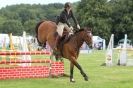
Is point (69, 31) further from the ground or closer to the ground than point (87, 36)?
further from the ground

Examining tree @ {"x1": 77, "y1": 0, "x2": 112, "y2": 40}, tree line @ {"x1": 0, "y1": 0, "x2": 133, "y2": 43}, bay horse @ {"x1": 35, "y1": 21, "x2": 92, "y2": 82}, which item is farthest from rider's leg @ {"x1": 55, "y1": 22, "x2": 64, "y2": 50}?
tree @ {"x1": 77, "y1": 0, "x2": 112, "y2": 40}

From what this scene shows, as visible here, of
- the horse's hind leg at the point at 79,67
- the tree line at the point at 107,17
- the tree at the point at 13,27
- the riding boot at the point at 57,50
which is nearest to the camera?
the horse's hind leg at the point at 79,67

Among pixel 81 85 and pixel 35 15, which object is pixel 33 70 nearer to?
pixel 81 85

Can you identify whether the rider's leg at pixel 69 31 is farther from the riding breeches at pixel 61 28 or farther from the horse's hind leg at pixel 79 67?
the horse's hind leg at pixel 79 67

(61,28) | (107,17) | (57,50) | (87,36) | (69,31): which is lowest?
(57,50)

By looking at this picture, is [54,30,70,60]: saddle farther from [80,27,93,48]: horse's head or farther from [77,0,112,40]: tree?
[77,0,112,40]: tree

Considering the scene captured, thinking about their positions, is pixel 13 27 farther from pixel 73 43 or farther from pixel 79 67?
pixel 79 67

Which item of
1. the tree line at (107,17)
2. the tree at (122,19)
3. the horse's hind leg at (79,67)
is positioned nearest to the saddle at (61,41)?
the horse's hind leg at (79,67)

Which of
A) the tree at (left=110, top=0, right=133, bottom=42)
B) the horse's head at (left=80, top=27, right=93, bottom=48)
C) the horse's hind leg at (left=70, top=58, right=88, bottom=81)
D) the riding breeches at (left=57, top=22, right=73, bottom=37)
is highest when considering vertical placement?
the tree at (left=110, top=0, right=133, bottom=42)

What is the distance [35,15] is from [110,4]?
64.8 m

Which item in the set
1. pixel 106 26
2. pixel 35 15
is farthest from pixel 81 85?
pixel 35 15

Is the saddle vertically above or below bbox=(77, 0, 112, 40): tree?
below

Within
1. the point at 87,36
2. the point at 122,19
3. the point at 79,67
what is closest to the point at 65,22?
the point at 87,36

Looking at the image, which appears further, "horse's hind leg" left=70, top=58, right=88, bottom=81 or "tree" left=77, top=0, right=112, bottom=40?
"tree" left=77, top=0, right=112, bottom=40
